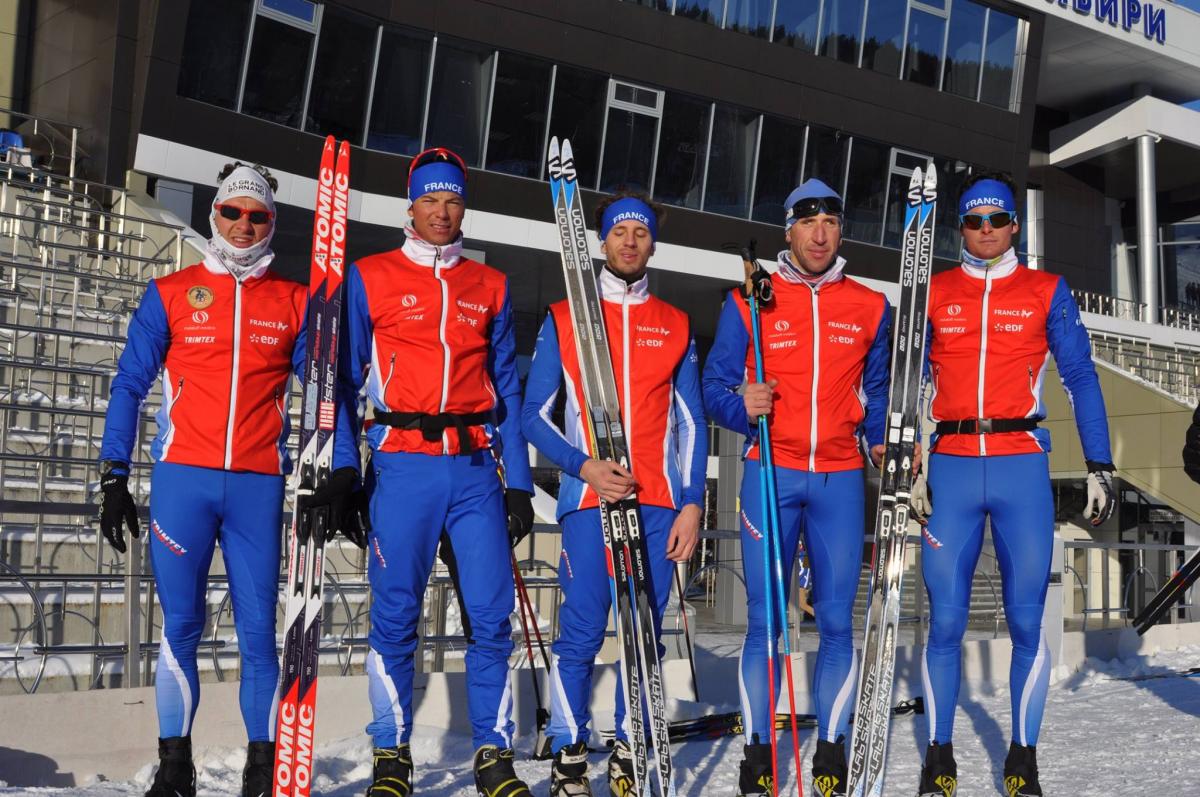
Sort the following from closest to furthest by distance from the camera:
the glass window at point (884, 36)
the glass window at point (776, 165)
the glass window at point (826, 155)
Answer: the glass window at point (776, 165)
the glass window at point (826, 155)
the glass window at point (884, 36)

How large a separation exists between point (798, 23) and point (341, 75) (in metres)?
9.02

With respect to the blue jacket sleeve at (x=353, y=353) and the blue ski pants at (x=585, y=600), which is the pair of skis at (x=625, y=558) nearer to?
the blue ski pants at (x=585, y=600)

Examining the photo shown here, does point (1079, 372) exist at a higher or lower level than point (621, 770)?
higher

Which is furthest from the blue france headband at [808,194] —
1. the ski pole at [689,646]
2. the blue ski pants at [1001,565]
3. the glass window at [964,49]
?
the glass window at [964,49]

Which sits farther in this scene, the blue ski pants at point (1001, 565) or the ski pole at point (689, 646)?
the ski pole at point (689, 646)

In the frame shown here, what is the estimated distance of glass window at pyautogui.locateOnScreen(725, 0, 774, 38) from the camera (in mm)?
21703

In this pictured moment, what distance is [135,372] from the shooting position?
4281 millimetres

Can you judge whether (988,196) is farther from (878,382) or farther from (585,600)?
(585,600)

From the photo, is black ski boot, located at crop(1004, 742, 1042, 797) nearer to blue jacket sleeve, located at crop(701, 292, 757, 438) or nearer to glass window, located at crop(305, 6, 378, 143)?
blue jacket sleeve, located at crop(701, 292, 757, 438)

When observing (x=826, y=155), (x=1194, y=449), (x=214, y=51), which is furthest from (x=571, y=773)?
(x=826, y=155)

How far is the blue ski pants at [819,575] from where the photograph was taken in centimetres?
452

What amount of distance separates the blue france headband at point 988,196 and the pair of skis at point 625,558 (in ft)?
5.58

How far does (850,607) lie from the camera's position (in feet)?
15.1

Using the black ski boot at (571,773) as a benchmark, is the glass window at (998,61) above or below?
above
